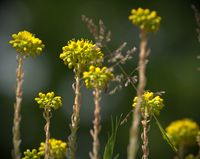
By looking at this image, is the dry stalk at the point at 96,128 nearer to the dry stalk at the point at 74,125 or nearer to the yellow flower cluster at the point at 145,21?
the dry stalk at the point at 74,125

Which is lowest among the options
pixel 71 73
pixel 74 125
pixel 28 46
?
pixel 74 125

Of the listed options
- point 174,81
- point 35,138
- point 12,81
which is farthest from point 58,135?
point 174,81

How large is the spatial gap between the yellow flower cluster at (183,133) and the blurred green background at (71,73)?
15.1 m

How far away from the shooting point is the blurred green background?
66.9 feet

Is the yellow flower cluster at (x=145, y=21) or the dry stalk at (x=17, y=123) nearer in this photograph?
the yellow flower cluster at (x=145, y=21)

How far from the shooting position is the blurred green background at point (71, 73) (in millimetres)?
20391

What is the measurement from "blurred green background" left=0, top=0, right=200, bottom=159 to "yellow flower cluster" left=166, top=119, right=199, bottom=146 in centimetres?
1509

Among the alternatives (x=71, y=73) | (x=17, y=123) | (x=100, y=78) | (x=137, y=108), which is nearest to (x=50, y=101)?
(x=17, y=123)

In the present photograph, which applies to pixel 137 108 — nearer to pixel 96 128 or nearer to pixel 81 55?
pixel 96 128

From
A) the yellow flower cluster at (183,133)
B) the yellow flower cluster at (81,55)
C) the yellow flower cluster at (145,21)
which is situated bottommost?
the yellow flower cluster at (183,133)

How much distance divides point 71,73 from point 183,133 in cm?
1800

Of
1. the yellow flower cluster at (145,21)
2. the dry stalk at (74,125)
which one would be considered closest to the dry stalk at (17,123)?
the dry stalk at (74,125)

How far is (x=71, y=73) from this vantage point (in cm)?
2178

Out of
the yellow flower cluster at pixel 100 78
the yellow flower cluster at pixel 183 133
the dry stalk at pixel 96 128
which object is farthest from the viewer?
the yellow flower cluster at pixel 183 133
